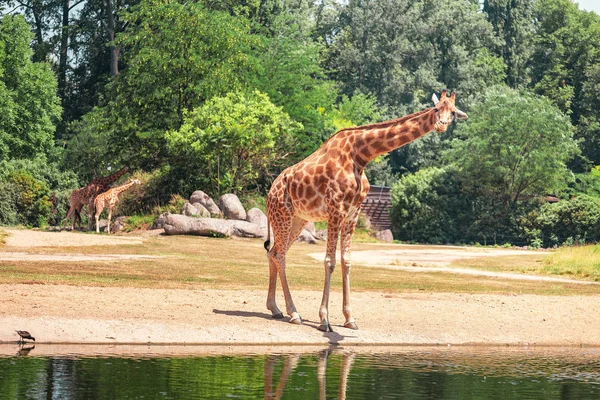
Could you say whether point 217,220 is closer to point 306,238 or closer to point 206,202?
point 206,202

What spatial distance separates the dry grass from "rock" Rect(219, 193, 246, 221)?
11.7 m

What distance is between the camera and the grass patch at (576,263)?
31716mm

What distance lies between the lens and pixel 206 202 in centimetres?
4819

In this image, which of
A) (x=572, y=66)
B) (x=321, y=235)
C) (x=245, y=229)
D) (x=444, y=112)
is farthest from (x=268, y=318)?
(x=572, y=66)

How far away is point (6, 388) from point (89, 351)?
3.59m

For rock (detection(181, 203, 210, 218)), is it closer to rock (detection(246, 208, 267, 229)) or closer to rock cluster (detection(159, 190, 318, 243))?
rock cluster (detection(159, 190, 318, 243))

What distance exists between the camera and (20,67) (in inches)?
2628

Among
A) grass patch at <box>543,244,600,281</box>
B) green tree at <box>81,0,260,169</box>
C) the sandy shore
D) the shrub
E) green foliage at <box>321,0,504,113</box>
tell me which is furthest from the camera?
green foliage at <box>321,0,504,113</box>

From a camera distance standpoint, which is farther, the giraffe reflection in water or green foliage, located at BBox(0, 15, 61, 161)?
green foliage, located at BBox(0, 15, 61, 161)

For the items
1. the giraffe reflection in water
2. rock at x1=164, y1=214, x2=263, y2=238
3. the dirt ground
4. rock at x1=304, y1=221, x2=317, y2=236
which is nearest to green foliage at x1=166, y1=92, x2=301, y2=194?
rock at x1=304, y1=221, x2=317, y2=236

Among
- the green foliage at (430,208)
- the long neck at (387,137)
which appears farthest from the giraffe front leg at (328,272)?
the green foliage at (430,208)

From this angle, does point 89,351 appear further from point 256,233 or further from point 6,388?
point 256,233

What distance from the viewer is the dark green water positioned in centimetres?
1190

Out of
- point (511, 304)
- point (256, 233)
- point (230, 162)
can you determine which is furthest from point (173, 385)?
point (230, 162)
